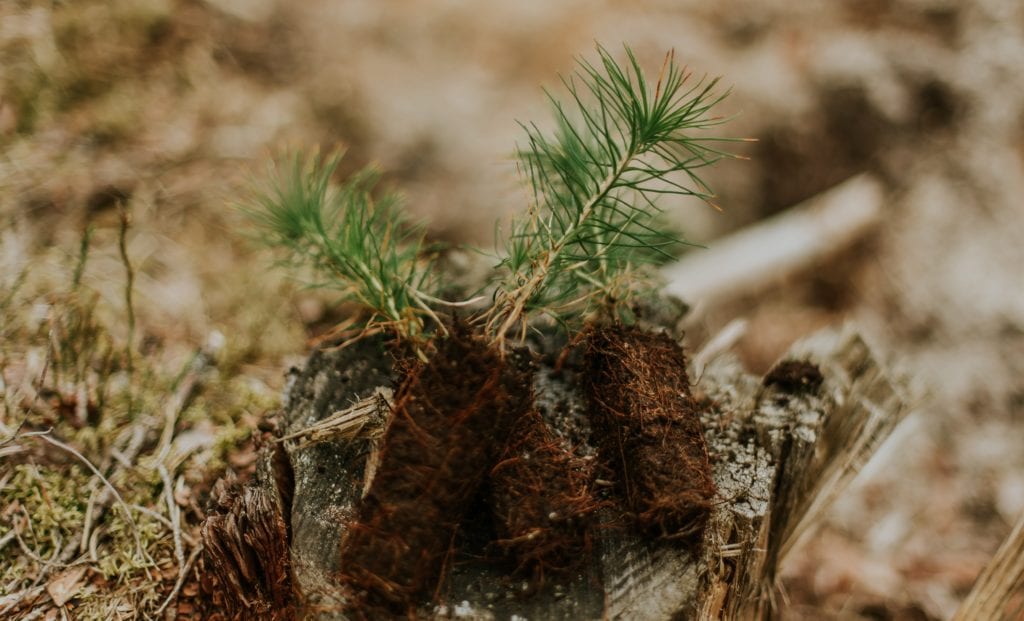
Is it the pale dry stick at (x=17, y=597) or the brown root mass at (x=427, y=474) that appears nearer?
the brown root mass at (x=427, y=474)

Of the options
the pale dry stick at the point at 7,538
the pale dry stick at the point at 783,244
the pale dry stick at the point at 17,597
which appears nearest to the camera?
the pale dry stick at the point at 17,597

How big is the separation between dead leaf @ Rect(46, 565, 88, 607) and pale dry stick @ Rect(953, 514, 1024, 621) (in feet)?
8.31

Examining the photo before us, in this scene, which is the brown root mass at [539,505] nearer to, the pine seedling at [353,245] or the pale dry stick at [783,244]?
the pine seedling at [353,245]

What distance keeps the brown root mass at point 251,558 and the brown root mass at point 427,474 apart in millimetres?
273

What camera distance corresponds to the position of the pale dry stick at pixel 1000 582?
1.98 meters

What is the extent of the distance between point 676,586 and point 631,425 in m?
0.37

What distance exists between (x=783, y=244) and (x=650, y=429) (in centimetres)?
292

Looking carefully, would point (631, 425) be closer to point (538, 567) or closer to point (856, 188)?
point (538, 567)

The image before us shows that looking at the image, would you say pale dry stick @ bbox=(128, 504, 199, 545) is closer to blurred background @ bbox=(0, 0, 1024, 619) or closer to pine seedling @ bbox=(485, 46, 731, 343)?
blurred background @ bbox=(0, 0, 1024, 619)

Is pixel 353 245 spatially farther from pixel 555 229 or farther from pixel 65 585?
pixel 65 585

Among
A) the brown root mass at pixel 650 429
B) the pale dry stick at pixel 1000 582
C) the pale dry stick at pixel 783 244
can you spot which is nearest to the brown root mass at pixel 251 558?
the brown root mass at pixel 650 429

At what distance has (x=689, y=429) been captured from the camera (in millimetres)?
1630

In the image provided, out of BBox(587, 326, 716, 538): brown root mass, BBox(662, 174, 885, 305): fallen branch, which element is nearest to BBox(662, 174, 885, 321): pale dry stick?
BBox(662, 174, 885, 305): fallen branch

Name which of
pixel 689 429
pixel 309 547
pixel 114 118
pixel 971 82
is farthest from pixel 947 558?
pixel 114 118
